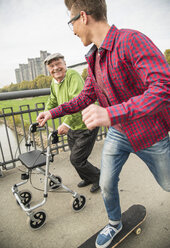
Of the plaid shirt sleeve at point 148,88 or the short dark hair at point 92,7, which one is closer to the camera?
the plaid shirt sleeve at point 148,88

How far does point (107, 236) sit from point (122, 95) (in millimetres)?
1352

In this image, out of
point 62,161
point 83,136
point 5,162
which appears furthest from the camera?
point 62,161

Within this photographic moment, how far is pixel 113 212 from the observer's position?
1.76 metres

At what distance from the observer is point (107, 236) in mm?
1749

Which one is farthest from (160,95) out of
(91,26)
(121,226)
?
(121,226)

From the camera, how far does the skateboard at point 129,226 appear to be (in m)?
1.78

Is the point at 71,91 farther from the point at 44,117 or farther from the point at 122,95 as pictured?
the point at 122,95

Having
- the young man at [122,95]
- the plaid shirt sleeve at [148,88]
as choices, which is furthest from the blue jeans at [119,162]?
the plaid shirt sleeve at [148,88]

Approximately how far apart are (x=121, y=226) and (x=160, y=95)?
1.51 m

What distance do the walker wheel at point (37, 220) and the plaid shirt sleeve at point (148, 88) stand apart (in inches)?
69.5

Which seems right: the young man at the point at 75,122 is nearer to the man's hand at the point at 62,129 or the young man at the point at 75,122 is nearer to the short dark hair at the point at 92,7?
the man's hand at the point at 62,129

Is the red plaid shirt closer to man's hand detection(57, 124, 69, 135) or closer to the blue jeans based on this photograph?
the blue jeans

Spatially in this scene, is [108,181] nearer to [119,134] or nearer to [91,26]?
[119,134]

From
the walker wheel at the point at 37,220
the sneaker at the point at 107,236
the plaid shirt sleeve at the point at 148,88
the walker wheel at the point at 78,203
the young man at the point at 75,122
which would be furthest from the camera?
the young man at the point at 75,122
